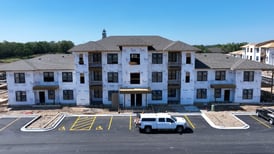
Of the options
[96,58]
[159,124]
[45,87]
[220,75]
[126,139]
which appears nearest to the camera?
[126,139]

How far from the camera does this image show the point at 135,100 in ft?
114

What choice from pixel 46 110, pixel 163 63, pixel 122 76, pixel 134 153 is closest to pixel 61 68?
pixel 46 110

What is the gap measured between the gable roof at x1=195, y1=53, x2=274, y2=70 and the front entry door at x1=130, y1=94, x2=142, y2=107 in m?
10.4

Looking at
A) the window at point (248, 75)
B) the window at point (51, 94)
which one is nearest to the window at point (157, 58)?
the window at point (248, 75)

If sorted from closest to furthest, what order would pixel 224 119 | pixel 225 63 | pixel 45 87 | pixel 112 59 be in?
pixel 224 119 → pixel 112 59 → pixel 45 87 → pixel 225 63

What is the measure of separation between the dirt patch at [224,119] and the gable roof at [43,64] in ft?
71.8

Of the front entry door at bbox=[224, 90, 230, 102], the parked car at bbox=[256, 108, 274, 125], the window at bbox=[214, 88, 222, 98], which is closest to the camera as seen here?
the parked car at bbox=[256, 108, 274, 125]

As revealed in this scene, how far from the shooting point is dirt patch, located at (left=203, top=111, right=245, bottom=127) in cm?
2656

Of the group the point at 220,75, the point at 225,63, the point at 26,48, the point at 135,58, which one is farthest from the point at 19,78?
the point at 26,48

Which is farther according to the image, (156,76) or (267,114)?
(156,76)

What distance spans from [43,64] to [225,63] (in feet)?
98.5

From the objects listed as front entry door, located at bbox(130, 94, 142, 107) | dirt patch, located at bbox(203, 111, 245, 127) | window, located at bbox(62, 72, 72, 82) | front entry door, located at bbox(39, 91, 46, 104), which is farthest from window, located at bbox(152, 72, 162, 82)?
front entry door, located at bbox(39, 91, 46, 104)

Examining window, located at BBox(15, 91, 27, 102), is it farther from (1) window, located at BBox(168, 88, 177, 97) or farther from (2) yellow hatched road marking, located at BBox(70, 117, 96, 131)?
(1) window, located at BBox(168, 88, 177, 97)

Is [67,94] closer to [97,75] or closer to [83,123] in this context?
[97,75]
